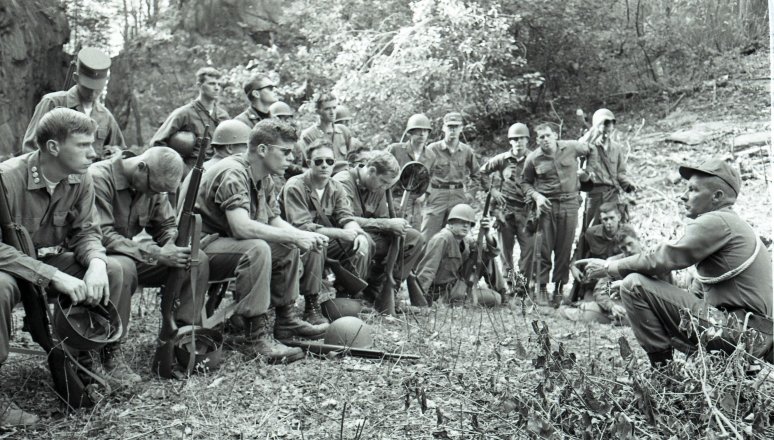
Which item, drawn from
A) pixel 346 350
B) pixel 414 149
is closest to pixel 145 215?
pixel 346 350

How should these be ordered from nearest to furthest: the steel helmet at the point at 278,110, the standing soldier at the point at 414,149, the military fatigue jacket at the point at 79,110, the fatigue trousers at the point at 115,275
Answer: the fatigue trousers at the point at 115,275 → the military fatigue jacket at the point at 79,110 → the steel helmet at the point at 278,110 → the standing soldier at the point at 414,149

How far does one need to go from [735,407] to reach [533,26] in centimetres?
1256

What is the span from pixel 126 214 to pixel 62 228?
0.74 m

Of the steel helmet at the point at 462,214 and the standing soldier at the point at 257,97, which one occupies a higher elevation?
the standing soldier at the point at 257,97

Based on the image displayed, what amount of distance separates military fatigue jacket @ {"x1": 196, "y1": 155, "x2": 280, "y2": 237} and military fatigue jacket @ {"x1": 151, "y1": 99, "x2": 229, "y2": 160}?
1384 millimetres

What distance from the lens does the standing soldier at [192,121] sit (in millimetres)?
6680

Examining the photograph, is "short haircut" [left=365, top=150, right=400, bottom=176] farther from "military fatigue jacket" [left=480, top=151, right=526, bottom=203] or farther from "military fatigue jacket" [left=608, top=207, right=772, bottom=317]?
"military fatigue jacket" [left=608, top=207, right=772, bottom=317]

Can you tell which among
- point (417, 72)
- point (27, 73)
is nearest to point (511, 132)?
point (417, 72)

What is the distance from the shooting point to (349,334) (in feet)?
17.9

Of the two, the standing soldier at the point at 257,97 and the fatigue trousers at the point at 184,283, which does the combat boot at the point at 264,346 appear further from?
the standing soldier at the point at 257,97

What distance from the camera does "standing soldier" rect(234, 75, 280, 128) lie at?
24.7 feet

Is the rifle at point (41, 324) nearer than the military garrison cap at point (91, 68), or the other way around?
the rifle at point (41, 324)

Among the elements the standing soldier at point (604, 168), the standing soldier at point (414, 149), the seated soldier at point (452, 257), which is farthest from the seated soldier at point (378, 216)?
the standing soldier at point (604, 168)

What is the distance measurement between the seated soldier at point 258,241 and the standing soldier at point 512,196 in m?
4.36
